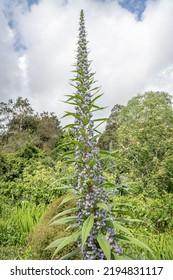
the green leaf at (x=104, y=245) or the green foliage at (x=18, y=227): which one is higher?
the green leaf at (x=104, y=245)

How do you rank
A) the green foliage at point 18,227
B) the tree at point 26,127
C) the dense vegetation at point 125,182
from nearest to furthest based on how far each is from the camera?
the dense vegetation at point 125,182 → the green foliage at point 18,227 → the tree at point 26,127

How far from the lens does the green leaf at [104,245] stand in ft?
6.23

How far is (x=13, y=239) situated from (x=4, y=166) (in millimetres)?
7987

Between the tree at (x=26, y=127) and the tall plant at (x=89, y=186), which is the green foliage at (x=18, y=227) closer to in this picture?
the tall plant at (x=89, y=186)

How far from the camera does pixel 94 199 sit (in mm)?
2033

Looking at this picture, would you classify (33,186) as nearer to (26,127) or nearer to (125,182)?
(125,182)

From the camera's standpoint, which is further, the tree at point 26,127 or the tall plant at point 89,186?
the tree at point 26,127

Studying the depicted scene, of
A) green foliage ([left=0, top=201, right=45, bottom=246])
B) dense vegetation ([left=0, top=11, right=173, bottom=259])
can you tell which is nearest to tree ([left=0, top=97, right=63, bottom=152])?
dense vegetation ([left=0, top=11, right=173, bottom=259])

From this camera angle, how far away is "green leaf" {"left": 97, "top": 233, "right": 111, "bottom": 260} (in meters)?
1.90

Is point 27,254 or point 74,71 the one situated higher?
point 74,71

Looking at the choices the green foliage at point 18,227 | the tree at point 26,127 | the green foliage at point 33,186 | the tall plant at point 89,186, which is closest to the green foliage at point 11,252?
the green foliage at point 18,227
